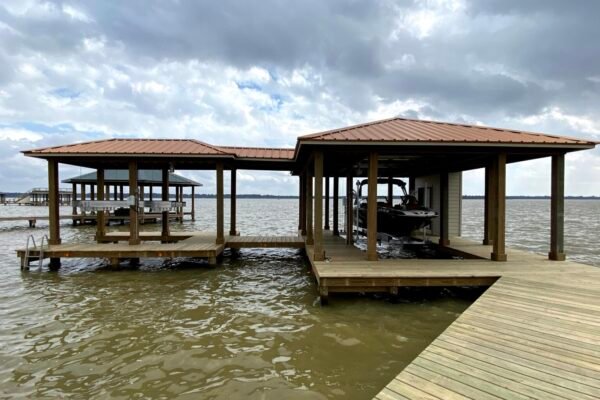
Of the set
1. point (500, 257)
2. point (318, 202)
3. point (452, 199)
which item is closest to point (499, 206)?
point (500, 257)

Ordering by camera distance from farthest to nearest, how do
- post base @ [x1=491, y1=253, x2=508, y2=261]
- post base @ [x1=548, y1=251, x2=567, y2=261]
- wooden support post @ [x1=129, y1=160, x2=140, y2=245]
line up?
wooden support post @ [x1=129, y1=160, x2=140, y2=245] → post base @ [x1=548, y1=251, x2=567, y2=261] → post base @ [x1=491, y1=253, x2=508, y2=261]

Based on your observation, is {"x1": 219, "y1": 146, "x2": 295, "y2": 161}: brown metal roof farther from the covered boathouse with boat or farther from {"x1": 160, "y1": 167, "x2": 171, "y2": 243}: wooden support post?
{"x1": 160, "y1": 167, "x2": 171, "y2": 243}: wooden support post

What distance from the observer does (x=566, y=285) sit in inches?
249

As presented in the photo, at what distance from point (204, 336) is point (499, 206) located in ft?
23.0

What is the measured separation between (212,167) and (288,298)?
23.9ft

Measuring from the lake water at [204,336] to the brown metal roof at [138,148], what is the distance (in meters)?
3.58

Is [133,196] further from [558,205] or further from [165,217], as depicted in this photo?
[558,205]

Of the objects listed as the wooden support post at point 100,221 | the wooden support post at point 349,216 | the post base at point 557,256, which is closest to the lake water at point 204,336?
the wooden support post at point 349,216

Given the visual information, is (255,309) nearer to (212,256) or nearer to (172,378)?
(172,378)

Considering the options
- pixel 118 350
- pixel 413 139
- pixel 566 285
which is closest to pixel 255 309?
pixel 118 350

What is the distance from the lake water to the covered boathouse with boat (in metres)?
0.76

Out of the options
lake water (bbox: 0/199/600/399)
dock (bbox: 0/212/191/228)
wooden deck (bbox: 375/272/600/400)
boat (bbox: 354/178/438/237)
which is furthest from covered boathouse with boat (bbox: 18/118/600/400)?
dock (bbox: 0/212/191/228)

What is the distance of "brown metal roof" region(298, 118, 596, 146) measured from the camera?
7988 millimetres

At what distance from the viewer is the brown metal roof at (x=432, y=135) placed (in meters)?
7.99
